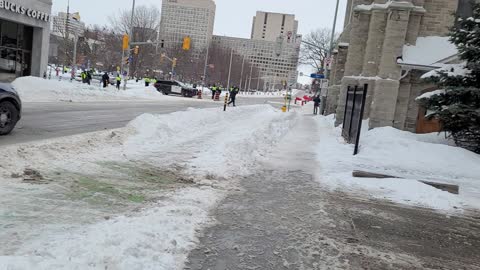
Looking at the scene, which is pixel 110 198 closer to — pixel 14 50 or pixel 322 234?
pixel 322 234

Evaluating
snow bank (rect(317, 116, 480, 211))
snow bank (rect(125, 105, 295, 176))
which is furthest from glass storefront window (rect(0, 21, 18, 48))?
snow bank (rect(317, 116, 480, 211))

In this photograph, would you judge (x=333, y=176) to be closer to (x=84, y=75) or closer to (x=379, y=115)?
(x=379, y=115)

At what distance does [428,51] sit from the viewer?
18016 millimetres

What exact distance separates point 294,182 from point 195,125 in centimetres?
762

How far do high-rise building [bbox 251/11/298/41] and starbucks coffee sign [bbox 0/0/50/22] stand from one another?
5919cm

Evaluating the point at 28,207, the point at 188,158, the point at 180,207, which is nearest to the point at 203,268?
the point at 180,207

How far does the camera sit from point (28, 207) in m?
4.76

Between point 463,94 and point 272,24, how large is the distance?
8632cm

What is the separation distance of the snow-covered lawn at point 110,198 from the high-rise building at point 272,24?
3099 inches

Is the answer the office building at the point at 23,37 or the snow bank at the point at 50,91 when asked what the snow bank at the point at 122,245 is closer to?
the snow bank at the point at 50,91

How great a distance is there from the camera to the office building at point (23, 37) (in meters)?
28.0

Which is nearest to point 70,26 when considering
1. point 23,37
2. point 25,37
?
point 25,37

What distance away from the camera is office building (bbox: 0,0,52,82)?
2796cm

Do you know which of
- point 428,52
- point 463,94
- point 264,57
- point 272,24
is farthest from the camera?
point 264,57
